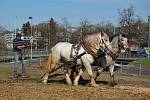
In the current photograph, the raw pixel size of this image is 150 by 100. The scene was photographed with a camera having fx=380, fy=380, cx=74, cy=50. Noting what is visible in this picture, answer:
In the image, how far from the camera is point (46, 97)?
1062 cm

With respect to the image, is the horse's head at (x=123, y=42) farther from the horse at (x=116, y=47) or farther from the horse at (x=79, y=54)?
the horse at (x=79, y=54)

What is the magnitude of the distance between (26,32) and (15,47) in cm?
11998

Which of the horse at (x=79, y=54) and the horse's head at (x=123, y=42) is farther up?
the horse's head at (x=123, y=42)

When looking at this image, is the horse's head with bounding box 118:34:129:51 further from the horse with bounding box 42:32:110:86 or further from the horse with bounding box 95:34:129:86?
the horse with bounding box 42:32:110:86

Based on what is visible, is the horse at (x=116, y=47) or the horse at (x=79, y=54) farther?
the horse at (x=116, y=47)

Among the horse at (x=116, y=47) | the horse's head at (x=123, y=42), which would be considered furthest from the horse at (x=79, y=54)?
the horse's head at (x=123, y=42)

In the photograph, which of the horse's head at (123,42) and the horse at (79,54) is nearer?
the horse at (79,54)

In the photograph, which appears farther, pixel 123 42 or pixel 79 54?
pixel 123 42

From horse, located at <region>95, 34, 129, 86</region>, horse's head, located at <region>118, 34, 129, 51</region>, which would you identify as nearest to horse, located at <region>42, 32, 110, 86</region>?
horse, located at <region>95, 34, 129, 86</region>

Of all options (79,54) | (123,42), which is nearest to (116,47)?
(123,42)

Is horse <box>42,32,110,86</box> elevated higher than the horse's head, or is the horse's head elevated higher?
the horse's head

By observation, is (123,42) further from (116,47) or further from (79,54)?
(79,54)

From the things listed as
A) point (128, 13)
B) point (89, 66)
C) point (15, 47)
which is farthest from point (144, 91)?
point (128, 13)

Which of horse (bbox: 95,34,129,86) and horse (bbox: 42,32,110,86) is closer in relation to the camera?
horse (bbox: 42,32,110,86)
